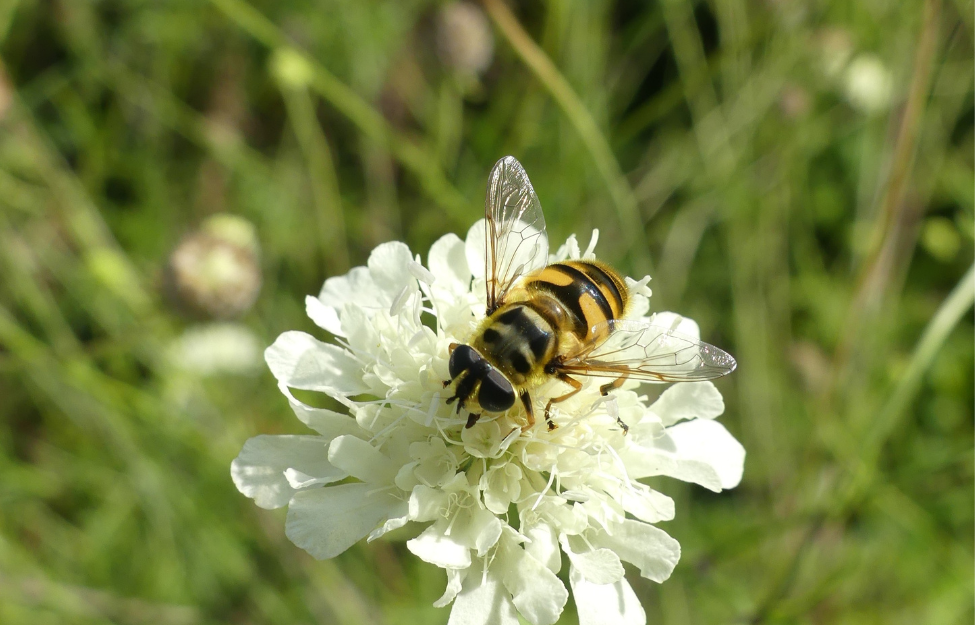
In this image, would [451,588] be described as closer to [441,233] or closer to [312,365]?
[312,365]

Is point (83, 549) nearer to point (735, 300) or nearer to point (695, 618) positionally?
point (695, 618)

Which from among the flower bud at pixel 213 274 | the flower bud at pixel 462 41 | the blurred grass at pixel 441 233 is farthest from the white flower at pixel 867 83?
the flower bud at pixel 213 274

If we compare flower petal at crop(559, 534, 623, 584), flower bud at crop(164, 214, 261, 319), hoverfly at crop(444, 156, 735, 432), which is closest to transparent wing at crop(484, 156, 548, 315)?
hoverfly at crop(444, 156, 735, 432)

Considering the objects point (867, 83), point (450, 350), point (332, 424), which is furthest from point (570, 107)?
point (867, 83)

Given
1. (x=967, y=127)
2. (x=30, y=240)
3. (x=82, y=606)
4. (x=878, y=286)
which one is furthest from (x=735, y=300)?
(x=30, y=240)

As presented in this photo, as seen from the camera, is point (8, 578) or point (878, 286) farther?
point (878, 286)

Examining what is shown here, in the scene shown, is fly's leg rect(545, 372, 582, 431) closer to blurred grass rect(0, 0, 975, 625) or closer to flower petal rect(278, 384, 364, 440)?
flower petal rect(278, 384, 364, 440)
